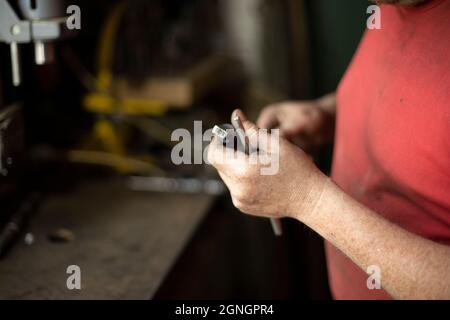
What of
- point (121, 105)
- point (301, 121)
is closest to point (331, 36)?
point (121, 105)

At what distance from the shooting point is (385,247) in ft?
2.63

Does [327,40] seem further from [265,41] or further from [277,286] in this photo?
[277,286]

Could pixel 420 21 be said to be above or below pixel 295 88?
above

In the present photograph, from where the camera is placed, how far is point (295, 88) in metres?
2.07

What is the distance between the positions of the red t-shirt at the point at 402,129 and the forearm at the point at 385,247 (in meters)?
0.11

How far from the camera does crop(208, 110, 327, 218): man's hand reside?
838 mm

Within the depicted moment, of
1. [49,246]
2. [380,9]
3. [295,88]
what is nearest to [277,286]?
[295,88]

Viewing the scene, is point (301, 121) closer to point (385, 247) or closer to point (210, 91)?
point (385, 247)

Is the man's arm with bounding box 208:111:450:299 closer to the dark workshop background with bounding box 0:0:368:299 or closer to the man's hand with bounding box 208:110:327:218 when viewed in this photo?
the man's hand with bounding box 208:110:327:218

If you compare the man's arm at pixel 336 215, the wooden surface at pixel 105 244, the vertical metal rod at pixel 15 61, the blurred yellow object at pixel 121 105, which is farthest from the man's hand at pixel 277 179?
the blurred yellow object at pixel 121 105

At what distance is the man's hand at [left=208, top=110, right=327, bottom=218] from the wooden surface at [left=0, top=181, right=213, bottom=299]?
0.32 metres

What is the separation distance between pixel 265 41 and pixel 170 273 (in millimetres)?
1265

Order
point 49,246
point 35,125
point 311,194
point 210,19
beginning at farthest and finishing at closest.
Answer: point 210,19 < point 35,125 < point 49,246 < point 311,194

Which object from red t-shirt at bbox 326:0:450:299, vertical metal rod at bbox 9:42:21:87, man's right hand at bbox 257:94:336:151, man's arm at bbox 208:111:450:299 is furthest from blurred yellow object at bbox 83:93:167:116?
man's arm at bbox 208:111:450:299
